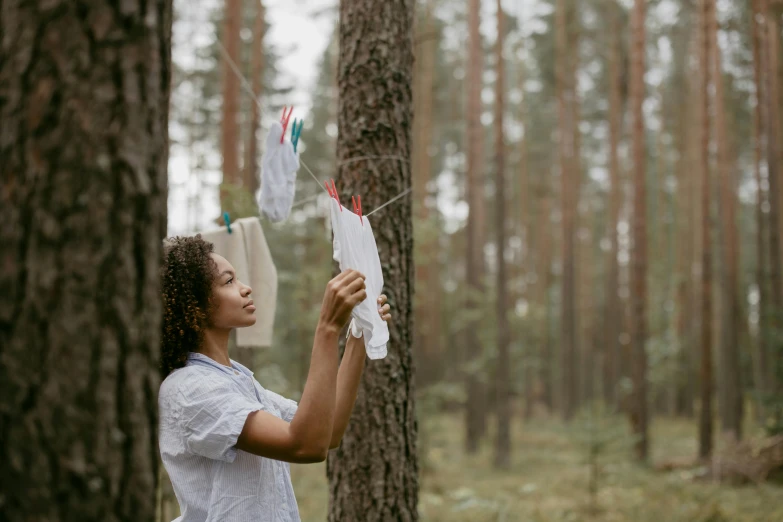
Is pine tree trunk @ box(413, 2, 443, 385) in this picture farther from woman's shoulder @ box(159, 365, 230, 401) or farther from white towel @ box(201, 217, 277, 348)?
woman's shoulder @ box(159, 365, 230, 401)

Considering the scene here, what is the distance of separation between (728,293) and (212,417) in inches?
545

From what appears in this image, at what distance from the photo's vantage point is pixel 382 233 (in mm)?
3471

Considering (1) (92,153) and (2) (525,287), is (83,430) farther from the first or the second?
(2) (525,287)

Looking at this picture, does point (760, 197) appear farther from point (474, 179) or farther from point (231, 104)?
point (231, 104)

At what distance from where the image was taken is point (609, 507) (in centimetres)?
939

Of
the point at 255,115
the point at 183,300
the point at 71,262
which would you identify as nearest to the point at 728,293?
the point at 255,115

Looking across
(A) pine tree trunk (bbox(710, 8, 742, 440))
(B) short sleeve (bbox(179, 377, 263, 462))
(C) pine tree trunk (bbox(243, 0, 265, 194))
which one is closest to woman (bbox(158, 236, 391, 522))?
(B) short sleeve (bbox(179, 377, 263, 462))

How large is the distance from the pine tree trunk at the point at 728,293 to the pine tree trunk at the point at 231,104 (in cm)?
867

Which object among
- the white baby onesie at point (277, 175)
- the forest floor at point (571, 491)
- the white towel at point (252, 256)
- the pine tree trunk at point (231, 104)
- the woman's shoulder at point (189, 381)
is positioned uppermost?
the pine tree trunk at point (231, 104)

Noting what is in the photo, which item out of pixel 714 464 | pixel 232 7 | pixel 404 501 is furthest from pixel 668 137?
pixel 404 501

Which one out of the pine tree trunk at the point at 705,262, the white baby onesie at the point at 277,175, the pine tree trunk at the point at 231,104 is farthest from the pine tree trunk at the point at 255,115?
the pine tree trunk at the point at 705,262

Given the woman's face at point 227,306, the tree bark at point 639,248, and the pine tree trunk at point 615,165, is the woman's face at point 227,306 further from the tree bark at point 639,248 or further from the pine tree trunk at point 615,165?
the pine tree trunk at point 615,165

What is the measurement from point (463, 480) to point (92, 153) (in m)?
11.3

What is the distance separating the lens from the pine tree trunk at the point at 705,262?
463 inches
